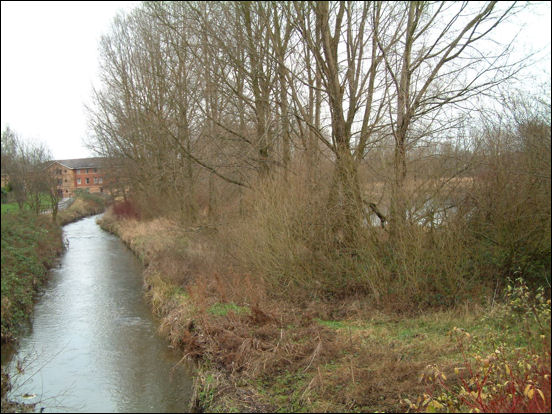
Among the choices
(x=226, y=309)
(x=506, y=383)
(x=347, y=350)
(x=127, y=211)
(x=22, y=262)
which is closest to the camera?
(x=506, y=383)

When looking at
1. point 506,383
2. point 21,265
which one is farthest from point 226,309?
point 21,265

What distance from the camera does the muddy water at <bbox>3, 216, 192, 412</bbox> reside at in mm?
6973

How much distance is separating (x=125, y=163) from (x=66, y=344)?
19.9 meters

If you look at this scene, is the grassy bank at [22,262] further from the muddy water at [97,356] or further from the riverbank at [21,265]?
the muddy water at [97,356]

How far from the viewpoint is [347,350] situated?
7.00m

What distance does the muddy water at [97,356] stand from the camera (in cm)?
697

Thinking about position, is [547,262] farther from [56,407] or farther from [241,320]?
[56,407]

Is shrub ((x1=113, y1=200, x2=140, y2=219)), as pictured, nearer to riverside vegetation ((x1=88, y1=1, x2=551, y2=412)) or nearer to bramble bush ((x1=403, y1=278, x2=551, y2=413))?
riverside vegetation ((x1=88, y1=1, x2=551, y2=412))

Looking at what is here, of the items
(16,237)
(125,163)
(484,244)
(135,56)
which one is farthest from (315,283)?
(125,163)

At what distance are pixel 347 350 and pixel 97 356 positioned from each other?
474cm

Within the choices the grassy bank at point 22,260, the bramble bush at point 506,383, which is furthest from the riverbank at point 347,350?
the grassy bank at point 22,260

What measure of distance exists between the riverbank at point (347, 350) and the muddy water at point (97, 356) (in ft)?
1.71

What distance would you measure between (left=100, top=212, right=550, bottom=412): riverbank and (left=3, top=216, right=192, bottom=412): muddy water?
0.52 meters

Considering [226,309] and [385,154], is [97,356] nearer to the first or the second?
[226,309]
